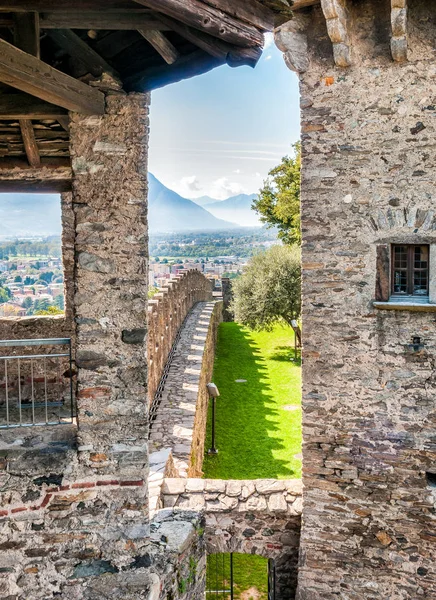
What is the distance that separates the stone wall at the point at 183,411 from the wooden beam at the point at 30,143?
3.98 m

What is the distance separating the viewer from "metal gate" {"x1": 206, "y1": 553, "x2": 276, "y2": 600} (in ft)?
20.4

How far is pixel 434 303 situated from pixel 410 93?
225 centimetres

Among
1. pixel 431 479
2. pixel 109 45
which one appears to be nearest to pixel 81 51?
pixel 109 45

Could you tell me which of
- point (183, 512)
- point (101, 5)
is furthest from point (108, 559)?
point (101, 5)

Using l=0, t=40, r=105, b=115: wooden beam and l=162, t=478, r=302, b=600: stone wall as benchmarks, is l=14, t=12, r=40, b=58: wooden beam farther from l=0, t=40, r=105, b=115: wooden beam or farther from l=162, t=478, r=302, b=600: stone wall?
l=162, t=478, r=302, b=600: stone wall

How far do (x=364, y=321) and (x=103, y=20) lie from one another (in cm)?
405

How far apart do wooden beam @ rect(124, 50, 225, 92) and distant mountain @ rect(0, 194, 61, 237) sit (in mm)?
3785

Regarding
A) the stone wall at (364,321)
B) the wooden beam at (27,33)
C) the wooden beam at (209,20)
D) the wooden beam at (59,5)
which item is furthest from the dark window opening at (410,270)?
the wooden beam at (27,33)

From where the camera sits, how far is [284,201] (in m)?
→ 20.0

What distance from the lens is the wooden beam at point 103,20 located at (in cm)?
285

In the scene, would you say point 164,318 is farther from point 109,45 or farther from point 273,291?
point 273,291

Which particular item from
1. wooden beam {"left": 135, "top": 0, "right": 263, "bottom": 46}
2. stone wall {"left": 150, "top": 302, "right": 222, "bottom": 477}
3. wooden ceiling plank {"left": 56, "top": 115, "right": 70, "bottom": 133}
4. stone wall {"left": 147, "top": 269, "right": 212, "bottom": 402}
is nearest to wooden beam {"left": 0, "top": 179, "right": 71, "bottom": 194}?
wooden ceiling plank {"left": 56, "top": 115, "right": 70, "bottom": 133}

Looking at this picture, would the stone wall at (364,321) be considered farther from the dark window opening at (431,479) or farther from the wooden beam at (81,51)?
the wooden beam at (81,51)

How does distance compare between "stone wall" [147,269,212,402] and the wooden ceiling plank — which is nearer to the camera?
the wooden ceiling plank
